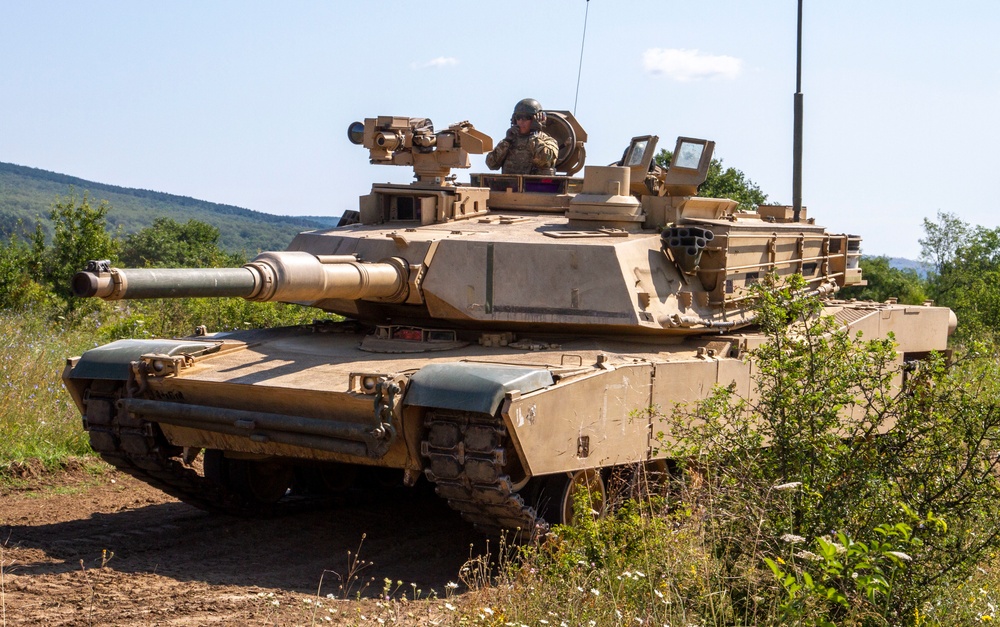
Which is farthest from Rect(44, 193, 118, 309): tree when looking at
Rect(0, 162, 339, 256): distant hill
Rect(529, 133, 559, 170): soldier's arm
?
Rect(0, 162, 339, 256): distant hill

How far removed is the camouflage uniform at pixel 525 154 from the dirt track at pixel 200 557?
3.58 meters

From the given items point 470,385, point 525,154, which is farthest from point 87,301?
point 470,385

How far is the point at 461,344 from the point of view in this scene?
10289mm

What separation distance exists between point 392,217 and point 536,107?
2283mm

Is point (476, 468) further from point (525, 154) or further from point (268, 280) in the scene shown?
point (525, 154)

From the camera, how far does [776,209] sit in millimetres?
14047

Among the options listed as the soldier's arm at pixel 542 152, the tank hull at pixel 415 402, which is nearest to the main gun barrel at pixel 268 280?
the tank hull at pixel 415 402

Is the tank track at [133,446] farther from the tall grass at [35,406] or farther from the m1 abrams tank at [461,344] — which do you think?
the tall grass at [35,406]

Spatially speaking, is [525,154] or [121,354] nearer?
[121,354]

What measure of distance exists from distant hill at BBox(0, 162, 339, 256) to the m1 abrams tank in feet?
262

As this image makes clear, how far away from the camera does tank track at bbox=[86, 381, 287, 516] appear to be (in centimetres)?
997

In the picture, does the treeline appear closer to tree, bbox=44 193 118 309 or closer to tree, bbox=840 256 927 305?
tree, bbox=44 193 118 309

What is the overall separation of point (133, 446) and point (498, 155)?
514 centimetres

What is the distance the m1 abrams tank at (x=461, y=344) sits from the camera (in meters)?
8.60
